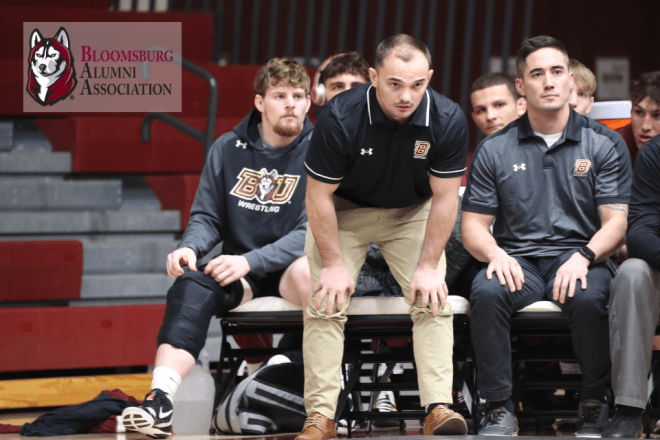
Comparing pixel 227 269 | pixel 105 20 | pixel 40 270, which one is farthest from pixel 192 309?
pixel 105 20

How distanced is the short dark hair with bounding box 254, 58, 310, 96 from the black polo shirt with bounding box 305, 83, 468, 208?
537 mm

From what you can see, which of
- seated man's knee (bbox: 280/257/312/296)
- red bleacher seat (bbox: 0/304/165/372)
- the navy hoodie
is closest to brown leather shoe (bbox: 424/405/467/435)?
seated man's knee (bbox: 280/257/312/296)

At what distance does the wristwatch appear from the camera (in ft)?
8.55

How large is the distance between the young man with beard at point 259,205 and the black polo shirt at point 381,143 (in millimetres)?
467

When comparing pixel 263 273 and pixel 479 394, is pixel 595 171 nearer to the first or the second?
pixel 479 394

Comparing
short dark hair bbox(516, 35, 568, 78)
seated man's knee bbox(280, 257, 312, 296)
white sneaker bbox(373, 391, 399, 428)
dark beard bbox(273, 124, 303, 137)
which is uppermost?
short dark hair bbox(516, 35, 568, 78)

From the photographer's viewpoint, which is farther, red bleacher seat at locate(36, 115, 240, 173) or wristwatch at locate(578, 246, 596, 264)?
red bleacher seat at locate(36, 115, 240, 173)

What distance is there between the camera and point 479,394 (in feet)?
8.38

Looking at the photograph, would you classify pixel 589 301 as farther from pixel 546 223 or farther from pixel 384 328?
pixel 384 328

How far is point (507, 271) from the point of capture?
2590 millimetres

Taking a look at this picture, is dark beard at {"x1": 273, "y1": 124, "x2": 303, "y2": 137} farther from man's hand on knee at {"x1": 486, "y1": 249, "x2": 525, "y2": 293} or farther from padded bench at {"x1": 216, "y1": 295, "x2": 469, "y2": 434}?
man's hand on knee at {"x1": 486, "y1": 249, "x2": 525, "y2": 293}

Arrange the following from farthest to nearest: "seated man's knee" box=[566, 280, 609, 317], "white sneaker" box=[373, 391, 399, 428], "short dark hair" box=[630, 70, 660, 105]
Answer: "white sneaker" box=[373, 391, 399, 428] → "short dark hair" box=[630, 70, 660, 105] → "seated man's knee" box=[566, 280, 609, 317]

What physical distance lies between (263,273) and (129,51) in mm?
2547

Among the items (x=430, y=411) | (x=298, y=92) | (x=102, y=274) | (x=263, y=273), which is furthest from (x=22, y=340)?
(x=430, y=411)
